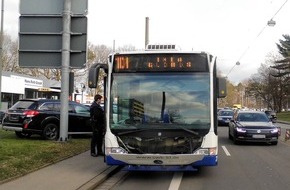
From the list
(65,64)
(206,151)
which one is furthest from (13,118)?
(206,151)

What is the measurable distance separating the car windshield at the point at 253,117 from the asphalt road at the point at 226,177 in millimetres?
6262

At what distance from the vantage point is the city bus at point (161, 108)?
9773 millimetres

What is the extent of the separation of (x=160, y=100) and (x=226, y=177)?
2332 mm

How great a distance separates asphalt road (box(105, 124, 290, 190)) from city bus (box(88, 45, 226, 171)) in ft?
1.26

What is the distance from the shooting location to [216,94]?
10312 mm

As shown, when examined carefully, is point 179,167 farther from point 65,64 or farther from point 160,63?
point 65,64

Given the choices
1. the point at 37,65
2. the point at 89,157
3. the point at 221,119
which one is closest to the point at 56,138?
the point at 37,65

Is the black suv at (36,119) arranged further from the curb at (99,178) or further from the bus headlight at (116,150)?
the bus headlight at (116,150)

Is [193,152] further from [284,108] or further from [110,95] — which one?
[284,108]

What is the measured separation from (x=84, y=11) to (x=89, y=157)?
223 inches

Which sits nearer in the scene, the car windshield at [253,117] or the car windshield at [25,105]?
the car windshield at [25,105]

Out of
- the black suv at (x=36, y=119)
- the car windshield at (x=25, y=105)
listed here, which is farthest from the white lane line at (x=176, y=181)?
the car windshield at (x=25, y=105)

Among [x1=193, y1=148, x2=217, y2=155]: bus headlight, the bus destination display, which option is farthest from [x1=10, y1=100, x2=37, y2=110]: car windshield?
[x1=193, y1=148, x2=217, y2=155]: bus headlight

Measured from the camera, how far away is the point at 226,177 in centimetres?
1044
